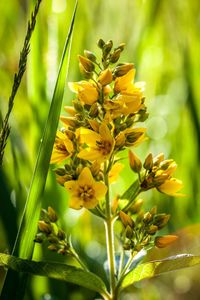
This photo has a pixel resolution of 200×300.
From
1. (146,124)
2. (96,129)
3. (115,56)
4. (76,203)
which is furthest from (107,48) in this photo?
(146,124)

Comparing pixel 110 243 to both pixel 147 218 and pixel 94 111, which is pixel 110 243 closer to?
pixel 147 218

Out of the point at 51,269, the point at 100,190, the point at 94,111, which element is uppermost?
the point at 94,111

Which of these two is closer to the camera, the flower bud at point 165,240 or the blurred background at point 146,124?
the flower bud at point 165,240

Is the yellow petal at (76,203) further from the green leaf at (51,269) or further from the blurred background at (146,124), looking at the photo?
the blurred background at (146,124)

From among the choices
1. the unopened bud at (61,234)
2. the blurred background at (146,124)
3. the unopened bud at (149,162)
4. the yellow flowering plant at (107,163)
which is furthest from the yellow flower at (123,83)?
the blurred background at (146,124)

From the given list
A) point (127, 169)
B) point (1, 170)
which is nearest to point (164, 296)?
point (127, 169)

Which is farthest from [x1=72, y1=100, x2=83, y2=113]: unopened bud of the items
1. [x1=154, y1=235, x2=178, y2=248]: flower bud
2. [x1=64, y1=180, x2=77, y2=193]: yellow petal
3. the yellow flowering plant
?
[x1=154, y1=235, x2=178, y2=248]: flower bud

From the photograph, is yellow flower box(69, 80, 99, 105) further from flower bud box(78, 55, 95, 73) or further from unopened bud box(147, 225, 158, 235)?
unopened bud box(147, 225, 158, 235)
